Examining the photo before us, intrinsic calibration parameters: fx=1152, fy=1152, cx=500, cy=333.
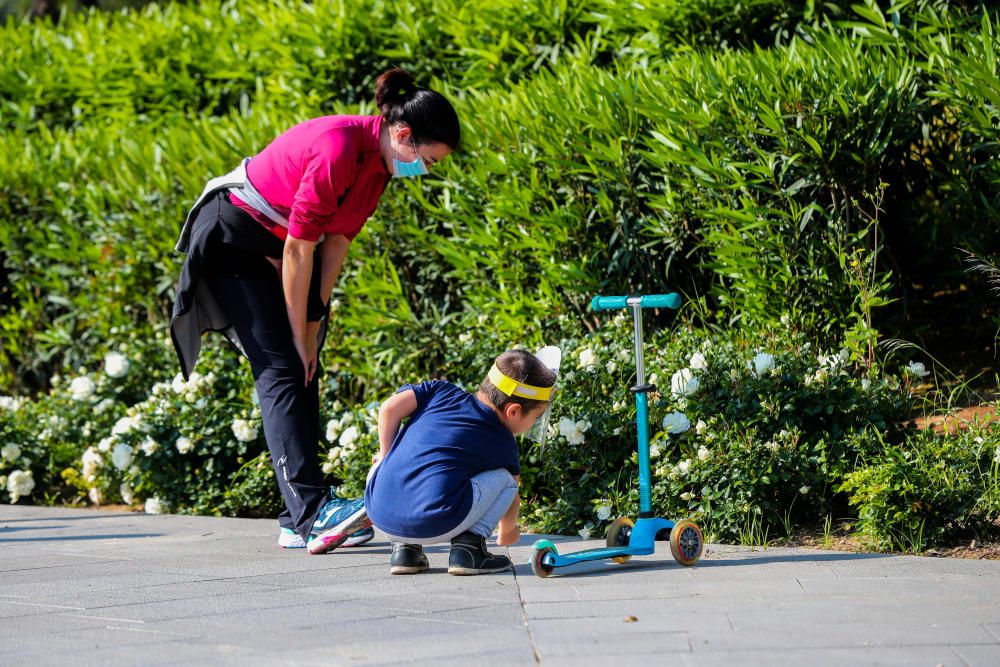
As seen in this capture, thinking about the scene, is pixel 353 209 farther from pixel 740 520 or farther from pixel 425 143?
pixel 740 520

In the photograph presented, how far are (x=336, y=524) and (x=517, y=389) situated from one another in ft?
3.25

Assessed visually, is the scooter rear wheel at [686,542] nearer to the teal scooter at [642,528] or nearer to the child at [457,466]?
the teal scooter at [642,528]

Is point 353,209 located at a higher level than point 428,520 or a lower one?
higher

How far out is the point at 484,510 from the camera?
397 cm

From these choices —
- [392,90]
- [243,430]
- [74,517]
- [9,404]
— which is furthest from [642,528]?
[9,404]

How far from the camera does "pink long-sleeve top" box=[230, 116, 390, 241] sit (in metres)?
4.26

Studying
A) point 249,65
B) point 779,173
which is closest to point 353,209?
point 779,173

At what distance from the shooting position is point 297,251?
434 centimetres

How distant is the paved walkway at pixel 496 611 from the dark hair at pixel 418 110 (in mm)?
1594

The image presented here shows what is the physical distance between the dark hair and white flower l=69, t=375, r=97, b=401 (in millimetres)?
2994

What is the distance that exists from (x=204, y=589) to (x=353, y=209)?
153 cm

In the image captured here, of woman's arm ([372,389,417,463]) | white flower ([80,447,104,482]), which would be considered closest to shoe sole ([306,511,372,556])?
woman's arm ([372,389,417,463])

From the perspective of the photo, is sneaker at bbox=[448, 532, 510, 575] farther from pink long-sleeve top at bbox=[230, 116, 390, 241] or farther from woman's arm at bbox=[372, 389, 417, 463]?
pink long-sleeve top at bbox=[230, 116, 390, 241]

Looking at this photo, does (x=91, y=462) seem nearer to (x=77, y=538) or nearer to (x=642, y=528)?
(x=77, y=538)
